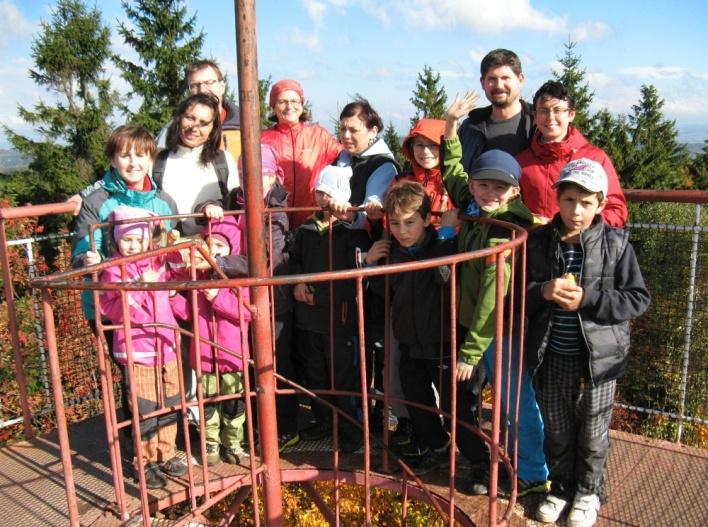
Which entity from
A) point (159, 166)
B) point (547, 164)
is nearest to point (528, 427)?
point (547, 164)

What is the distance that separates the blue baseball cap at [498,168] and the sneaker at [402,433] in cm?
153

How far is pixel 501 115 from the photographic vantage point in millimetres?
3521

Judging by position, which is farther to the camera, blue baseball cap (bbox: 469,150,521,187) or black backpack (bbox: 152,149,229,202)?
black backpack (bbox: 152,149,229,202)

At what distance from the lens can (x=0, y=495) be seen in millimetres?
3268

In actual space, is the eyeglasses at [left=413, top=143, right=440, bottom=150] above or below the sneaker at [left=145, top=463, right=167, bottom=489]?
above

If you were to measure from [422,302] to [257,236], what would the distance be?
119cm

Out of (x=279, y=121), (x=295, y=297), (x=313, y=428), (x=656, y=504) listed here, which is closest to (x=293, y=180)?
(x=279, y=121)

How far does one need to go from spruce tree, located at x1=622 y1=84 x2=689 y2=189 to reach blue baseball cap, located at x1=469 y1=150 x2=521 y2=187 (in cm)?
1824

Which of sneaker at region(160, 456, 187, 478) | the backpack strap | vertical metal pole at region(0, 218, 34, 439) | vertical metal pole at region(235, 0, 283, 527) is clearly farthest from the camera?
the backpack strap

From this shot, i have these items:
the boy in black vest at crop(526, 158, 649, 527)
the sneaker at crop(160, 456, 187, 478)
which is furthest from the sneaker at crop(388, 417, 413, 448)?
the sneaker at crop(160, 456, 187, 478)

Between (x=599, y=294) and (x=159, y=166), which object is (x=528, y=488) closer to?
(x=599, y=294)

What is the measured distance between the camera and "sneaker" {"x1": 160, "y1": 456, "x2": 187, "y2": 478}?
328 centimetres

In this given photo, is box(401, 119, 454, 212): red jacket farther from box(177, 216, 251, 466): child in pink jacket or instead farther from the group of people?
box(177, 216, 251, 466): child in pink jacket

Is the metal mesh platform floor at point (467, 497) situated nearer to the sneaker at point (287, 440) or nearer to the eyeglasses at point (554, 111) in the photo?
the sneaker at point (287, 440)
